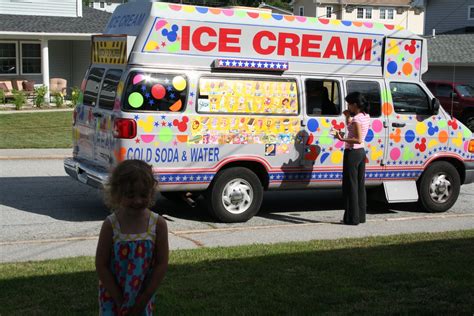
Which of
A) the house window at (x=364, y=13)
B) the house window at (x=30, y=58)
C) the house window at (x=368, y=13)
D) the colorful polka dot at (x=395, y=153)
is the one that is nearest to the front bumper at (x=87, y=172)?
the colorful polka dot at (x=395, y=153)

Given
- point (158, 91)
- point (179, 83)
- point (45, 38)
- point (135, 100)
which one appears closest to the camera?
point (135, 100)

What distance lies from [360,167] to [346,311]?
4658mm

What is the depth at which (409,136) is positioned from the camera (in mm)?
10773

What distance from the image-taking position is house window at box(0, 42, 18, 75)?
96.0 feet

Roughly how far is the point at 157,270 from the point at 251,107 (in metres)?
6.12

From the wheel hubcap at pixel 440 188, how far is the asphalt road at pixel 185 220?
0.29m

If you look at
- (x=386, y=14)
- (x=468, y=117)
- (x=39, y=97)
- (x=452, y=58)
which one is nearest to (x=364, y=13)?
(x=386, y=14)

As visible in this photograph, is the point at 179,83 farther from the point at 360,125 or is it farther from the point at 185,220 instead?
the point at 360,125

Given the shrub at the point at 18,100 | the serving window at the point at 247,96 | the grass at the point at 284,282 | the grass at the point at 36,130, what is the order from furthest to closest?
the shrub at the point at 18,100 < the grass at the point at 36,130 < the serving window at the point at 247,96 < the grass at the point at 284,282

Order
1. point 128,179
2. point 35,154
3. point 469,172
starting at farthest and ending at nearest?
point 35,154 → point 469,172 → point 128,179

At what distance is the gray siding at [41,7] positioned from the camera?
2980 cm

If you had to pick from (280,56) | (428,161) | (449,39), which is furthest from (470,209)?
(449,39)

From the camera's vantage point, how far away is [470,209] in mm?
11758

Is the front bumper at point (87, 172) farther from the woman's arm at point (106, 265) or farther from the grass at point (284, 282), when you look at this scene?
the woman's arm at point (106, 265)
